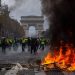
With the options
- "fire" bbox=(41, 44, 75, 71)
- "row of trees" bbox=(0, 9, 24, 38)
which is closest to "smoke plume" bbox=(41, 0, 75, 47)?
"fire" bbox=(41, 44, 75, 71)

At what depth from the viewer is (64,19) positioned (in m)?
17.5

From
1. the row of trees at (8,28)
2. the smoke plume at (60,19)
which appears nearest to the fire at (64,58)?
the smoke plume at (60,19)

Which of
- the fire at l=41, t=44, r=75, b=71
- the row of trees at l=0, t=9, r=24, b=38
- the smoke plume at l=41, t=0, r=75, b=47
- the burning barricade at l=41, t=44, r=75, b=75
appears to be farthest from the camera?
the row of trees at l=0, t=9, r=24, b=38

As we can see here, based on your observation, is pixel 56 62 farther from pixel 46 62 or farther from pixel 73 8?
pixel 73 8

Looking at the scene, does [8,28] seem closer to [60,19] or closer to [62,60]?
[60,19]

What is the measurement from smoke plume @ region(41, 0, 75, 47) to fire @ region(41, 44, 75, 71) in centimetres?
34

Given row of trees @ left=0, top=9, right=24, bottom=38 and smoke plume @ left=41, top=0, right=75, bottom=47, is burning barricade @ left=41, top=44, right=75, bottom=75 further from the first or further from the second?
row of trees @ left=0, top=9, right=24, bottom=38

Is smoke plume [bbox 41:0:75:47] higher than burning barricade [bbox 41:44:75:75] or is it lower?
higher

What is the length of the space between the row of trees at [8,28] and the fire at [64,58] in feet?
160

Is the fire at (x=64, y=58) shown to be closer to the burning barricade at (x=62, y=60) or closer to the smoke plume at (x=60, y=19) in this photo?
the burning barricade at (x=62, y=60)

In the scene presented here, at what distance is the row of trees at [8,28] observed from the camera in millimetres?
76050

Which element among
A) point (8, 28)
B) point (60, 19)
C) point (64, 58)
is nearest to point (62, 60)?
point (64, 58)

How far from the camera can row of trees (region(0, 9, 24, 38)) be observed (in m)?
76.1

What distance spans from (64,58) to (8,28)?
7139cm
